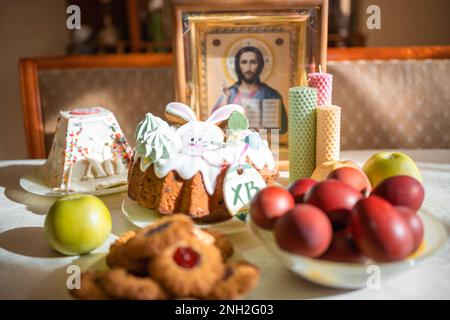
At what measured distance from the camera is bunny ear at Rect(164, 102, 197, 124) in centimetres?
100

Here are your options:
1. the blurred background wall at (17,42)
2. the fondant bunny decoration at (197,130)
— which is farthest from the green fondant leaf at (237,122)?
the blurred background wall at (17,42)

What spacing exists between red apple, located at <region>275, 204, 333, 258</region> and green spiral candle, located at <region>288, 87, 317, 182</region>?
407 mm

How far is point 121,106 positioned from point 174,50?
0.64 metres

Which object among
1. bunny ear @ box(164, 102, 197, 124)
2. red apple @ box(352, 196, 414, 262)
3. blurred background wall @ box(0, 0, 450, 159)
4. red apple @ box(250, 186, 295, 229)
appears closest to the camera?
red apple @ box(352, 196, 414, 262)

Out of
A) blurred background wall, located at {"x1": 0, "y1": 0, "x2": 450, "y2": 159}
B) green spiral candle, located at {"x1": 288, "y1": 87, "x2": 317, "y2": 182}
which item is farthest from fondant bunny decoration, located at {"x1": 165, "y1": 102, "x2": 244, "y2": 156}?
blurred background wall, located at {"x1": 0, "y1": 0, "x2": 450, "y2": 159}

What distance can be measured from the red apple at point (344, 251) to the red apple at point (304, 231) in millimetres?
13

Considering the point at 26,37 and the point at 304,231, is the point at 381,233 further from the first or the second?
the point at 26,37

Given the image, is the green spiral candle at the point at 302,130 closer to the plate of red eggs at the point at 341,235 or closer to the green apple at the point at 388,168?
the green apple at the point at 388,168

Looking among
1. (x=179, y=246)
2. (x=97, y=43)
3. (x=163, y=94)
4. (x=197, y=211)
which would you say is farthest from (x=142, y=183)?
(x=97, y=43)

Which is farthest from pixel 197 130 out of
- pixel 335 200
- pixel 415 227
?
pixel 415 227

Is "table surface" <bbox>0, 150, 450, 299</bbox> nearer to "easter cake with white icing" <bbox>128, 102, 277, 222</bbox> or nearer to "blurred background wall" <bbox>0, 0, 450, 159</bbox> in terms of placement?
"easter cake with white icing" <bbox>128, 102, 277, 222</bbox>

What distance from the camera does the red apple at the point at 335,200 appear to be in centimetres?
67

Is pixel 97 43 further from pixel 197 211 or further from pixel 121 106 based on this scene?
pixel 197 211

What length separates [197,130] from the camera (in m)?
0.94
